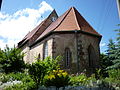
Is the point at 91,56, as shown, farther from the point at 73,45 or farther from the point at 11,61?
the point at 11,61

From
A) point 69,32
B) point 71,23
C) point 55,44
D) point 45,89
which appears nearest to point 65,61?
point 55,44

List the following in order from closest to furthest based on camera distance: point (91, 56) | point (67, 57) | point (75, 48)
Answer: point (75, 48) → point (67, 57) → point (91, 56)

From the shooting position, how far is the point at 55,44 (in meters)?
15.8

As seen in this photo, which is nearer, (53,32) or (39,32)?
(53,32)

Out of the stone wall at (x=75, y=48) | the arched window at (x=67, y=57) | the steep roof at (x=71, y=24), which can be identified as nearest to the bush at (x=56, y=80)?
the stone wall at (x=75, y=48)

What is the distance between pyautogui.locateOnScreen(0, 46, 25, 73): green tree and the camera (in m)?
13.2

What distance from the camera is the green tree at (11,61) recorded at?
43.2 ft

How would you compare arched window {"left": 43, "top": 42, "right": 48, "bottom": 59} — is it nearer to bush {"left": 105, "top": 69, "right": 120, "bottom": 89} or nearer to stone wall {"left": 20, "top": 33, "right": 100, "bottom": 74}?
stone wall {"left": 20, "top": 33, "right": 100, "bottom": 74}

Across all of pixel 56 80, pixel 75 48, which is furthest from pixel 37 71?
pixel 75 48

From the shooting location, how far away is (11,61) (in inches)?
519

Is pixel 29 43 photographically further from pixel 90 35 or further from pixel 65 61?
pixel 90 35

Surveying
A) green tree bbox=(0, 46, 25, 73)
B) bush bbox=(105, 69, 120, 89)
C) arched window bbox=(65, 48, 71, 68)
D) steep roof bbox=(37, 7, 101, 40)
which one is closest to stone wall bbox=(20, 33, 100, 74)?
arched window bbox=(65, 48, 71, 68)

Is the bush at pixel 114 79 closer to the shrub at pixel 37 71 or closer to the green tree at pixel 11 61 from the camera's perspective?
the shrub at pixel 37 71

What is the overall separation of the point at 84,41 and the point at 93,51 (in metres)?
1.74
